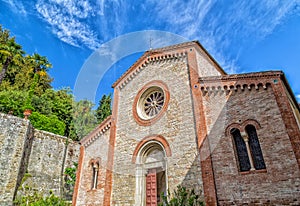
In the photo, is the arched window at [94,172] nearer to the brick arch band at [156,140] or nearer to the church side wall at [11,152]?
the brick arch band at [156,140]

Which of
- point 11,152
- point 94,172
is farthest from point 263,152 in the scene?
point 11,152

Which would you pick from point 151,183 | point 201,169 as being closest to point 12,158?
point 151,183

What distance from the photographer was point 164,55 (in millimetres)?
12523

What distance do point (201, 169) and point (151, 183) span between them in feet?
10.5

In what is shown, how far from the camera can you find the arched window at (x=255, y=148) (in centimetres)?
793

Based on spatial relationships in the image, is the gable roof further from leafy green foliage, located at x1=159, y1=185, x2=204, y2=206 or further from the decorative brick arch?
leafy green foliage, located at x1=159, y1=185, x2=204, y2=206

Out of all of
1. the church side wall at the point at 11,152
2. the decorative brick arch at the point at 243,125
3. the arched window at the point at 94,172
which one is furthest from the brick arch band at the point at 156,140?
the church side wall at the point at 11,152

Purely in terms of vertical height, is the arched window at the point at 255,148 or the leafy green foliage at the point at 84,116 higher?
the leafy green foliage at the point at 84,116

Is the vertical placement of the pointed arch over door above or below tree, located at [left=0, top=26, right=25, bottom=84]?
below

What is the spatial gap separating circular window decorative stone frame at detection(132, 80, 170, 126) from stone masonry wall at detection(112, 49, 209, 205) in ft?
0.82

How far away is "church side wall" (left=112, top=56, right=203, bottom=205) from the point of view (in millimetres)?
9328

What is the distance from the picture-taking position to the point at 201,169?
8.71m

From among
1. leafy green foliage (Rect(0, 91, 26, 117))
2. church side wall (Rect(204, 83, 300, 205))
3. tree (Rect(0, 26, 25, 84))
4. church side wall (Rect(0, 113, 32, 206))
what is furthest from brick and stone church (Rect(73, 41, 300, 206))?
tree (Rect(0, 26, 25, 84))

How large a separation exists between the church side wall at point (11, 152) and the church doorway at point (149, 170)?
355 inches
